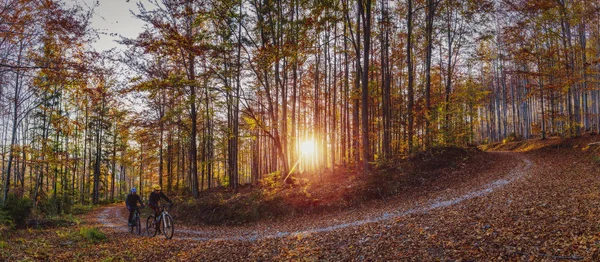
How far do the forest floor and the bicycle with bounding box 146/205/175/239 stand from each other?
0.32 metres

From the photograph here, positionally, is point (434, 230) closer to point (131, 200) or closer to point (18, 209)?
point (131, 200)

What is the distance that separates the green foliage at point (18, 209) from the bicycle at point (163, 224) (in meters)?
5.96

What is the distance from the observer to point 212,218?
14078mm

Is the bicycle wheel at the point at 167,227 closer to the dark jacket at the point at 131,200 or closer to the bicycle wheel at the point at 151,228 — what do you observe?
the bicycle wheel at the point at 151,228

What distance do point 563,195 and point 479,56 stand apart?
15813 millimetres

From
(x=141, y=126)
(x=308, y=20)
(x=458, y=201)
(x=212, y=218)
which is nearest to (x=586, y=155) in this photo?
(x=458, y=201)

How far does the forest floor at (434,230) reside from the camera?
195 inches

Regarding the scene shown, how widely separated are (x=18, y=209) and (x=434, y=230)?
53.4 feet

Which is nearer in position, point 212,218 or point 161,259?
point 161,259

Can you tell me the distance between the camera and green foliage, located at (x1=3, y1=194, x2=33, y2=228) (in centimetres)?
1203

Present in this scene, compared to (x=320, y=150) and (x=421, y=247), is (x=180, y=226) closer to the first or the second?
(x=421, y=247)

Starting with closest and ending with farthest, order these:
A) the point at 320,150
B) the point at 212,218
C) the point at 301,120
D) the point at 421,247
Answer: the point at 421,247 < the point at 212,218 < the point at 320,150 < the point at 301,120

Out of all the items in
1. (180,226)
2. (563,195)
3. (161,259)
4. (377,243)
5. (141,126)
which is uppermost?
(141,126)

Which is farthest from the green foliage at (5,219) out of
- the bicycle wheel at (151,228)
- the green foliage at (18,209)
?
the bicycle wheel at (151,228)
